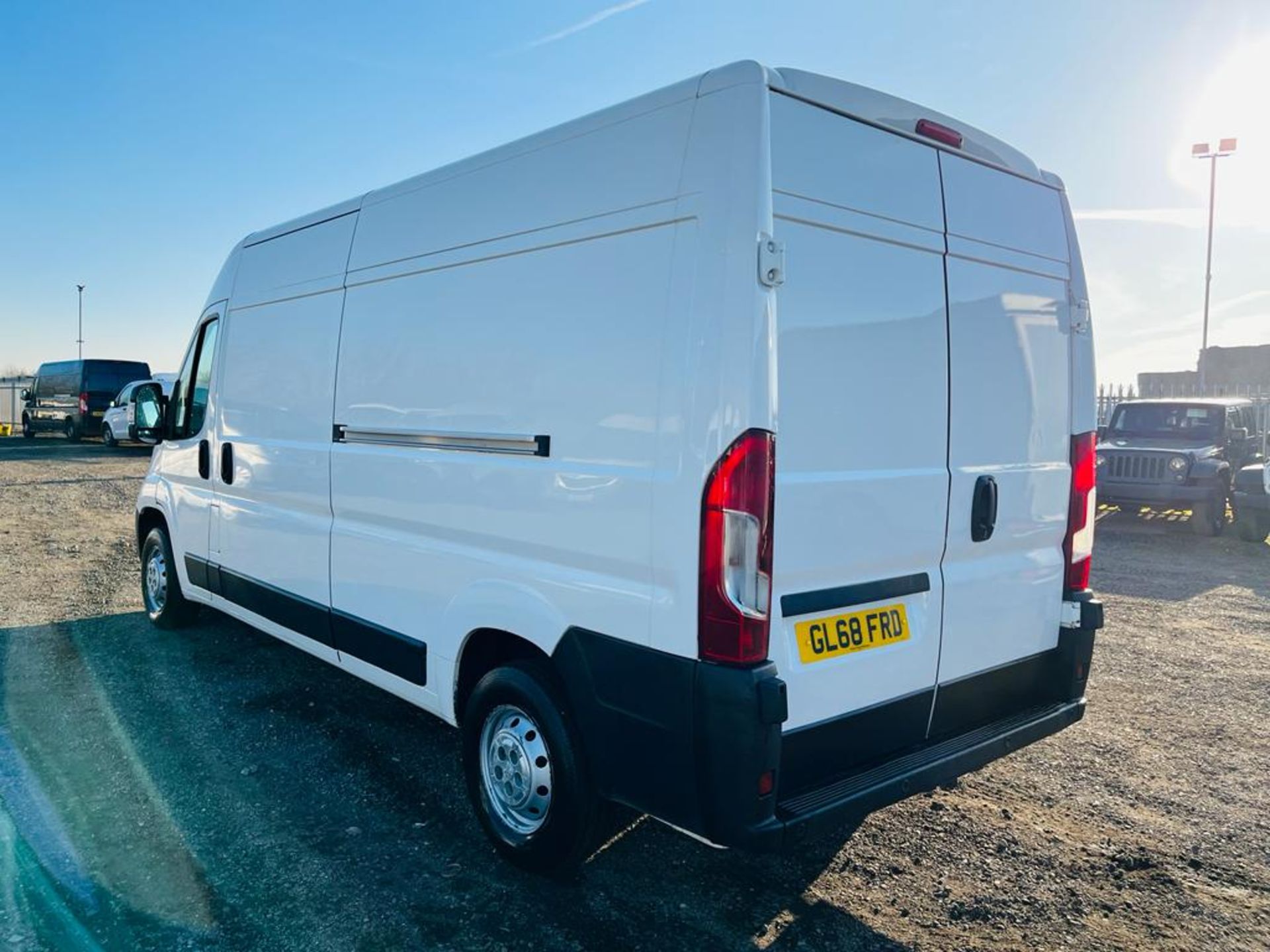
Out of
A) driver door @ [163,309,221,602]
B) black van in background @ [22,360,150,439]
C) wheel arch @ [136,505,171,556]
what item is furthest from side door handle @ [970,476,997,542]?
black van in background @ [22,360,150,439]

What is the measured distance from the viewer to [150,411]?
621 centimetres

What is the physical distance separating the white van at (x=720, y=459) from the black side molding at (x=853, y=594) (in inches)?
0.4

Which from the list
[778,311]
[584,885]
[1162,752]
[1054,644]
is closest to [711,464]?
[778,311]

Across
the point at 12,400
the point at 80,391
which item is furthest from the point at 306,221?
the point at 12,400

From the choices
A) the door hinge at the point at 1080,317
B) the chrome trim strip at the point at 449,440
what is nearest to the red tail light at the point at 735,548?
the chrome trim strip at the point at 449,440

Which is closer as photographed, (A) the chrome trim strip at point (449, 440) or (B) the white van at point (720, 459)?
(B) the white van at point (720, 459)

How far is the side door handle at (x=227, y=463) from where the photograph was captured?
5.38m

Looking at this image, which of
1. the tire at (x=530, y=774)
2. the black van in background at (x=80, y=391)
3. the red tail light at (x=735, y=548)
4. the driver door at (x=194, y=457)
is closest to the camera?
the red tail light at (x=735, y=548)

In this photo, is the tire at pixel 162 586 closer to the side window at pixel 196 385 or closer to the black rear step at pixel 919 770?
the side window at pixel 196 385

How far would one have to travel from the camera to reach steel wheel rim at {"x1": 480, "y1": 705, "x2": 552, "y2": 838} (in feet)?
10.9

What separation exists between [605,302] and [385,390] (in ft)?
4.71

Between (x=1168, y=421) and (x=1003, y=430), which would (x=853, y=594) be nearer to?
(x=1003, y=430)

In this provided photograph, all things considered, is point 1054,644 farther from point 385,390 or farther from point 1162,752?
point 385,390

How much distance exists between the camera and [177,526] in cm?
618
